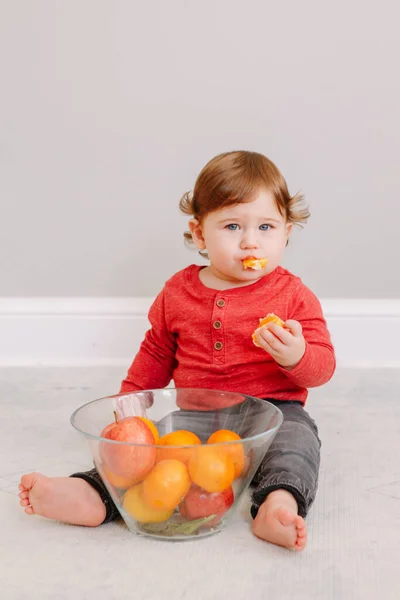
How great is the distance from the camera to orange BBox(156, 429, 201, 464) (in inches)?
36.6

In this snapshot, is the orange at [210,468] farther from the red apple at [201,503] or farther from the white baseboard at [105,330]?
the white baseboard at [105,330]

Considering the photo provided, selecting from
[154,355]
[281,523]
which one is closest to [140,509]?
[281,523]

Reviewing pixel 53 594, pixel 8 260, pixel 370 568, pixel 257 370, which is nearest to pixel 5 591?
pixel 53 594

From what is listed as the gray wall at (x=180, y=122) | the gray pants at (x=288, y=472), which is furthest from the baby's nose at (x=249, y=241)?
the gray wall at (x=180, y=122)

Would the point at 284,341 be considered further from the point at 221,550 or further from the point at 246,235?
the point at 221,550

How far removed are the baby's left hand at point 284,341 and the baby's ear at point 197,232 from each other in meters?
0.26

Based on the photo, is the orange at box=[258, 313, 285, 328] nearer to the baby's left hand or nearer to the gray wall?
the baby's left hand

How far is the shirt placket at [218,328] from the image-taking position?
4.08 feet

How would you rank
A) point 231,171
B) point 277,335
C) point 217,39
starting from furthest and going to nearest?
point 217,39 < point 231,171 < point 277,335

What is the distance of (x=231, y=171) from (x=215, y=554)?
0.59 m

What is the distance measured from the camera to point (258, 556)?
910 millimetres

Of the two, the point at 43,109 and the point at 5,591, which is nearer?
the point at 5,591

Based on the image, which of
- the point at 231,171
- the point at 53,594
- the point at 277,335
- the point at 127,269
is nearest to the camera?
the point at 53,594

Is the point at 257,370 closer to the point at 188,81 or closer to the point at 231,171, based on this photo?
the point at 231,171
